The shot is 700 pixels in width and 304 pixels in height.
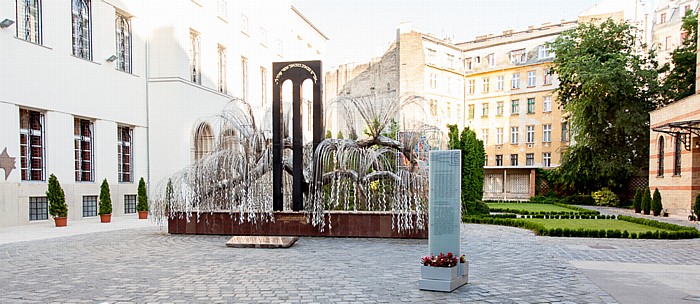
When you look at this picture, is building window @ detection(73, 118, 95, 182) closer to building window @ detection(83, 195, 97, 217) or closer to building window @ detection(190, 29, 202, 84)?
building window @ detection(83, 195, 97, 217)

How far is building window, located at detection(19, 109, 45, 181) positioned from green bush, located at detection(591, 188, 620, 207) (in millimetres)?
33459

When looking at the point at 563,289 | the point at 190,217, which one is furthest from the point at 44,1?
the point at 563,289

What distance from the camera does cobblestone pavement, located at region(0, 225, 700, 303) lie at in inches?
281

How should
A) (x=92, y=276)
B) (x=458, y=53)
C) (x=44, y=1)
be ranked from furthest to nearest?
1. (x=458, y=53)
2. (x=44, y=1)
3. (x=92, y=276)

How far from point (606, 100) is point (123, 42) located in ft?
98.6

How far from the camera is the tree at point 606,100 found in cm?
3338

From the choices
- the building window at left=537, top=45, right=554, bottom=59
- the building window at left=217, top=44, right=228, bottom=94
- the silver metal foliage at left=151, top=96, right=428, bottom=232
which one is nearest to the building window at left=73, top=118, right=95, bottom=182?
the silver metal foliage at left=151, top=96, right=428, bottom=232

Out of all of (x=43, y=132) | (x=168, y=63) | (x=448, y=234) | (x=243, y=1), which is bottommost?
(x=448, y=234)

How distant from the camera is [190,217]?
14227mm

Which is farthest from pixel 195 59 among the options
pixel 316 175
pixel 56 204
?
pixel 316 175

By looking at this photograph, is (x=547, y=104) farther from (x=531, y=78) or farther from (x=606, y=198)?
(x=606, y=198)

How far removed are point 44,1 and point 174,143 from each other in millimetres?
8056

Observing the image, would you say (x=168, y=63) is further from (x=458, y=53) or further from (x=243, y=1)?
(x=458, y=53)

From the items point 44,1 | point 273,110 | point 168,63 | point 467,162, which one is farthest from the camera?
point 168,63
